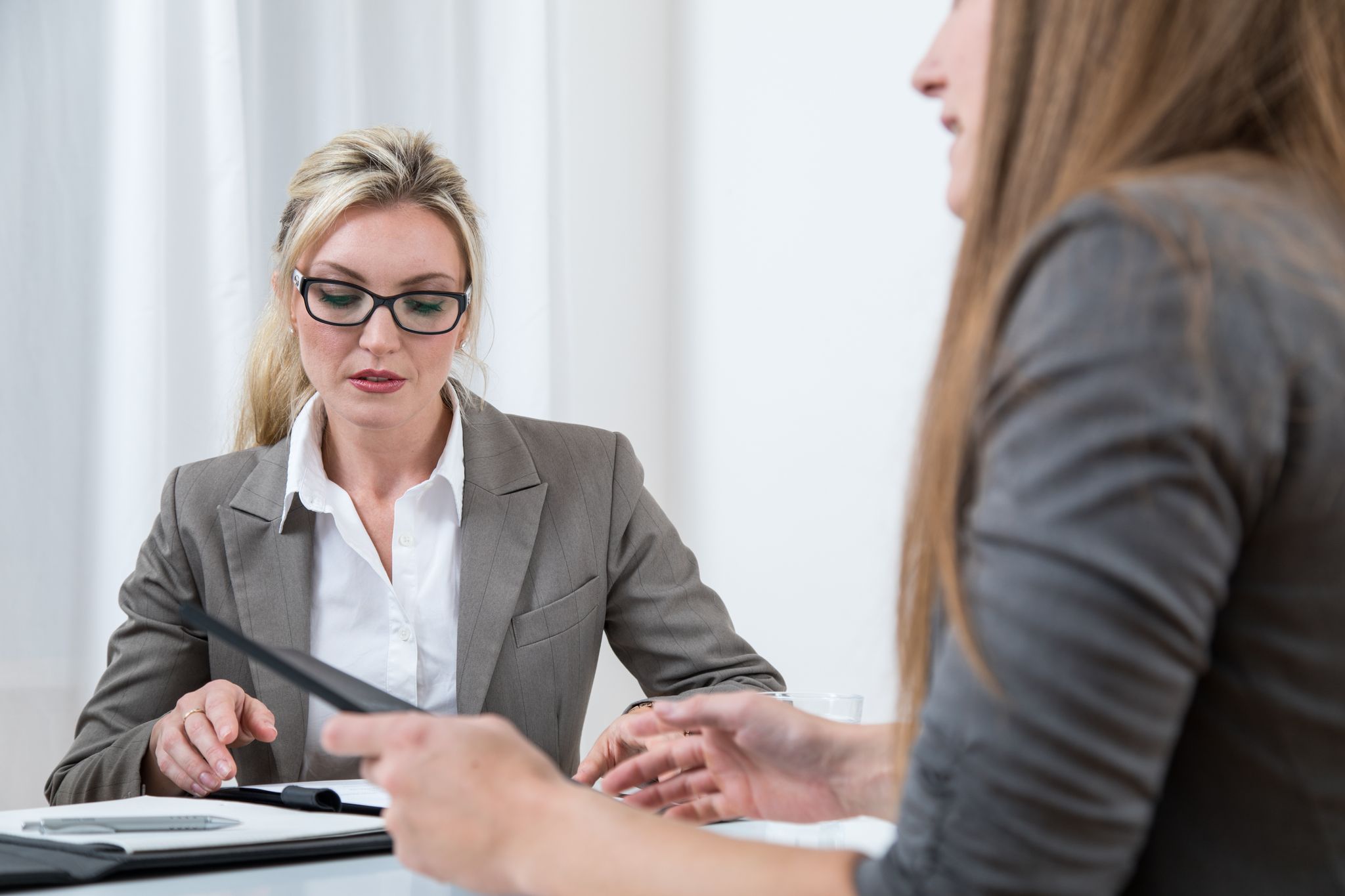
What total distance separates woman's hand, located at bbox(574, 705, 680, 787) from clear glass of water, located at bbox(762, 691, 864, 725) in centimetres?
14

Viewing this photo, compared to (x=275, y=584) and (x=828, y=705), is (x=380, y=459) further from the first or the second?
(x=828, y=705)

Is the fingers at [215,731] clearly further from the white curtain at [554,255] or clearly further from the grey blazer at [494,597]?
the white curtain at [554,255]

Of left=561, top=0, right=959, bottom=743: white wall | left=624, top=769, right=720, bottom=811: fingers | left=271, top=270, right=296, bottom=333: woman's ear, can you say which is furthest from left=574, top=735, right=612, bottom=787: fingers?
left=561, top=0, right=959, bottom=743: white wall

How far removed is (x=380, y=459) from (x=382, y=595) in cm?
23

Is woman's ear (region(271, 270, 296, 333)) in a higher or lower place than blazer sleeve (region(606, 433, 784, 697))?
higher

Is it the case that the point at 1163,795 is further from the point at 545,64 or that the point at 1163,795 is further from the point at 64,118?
the point at 545,64

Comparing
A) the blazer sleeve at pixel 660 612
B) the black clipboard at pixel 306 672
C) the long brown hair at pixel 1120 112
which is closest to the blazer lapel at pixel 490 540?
the blazer sleeve at pixel 660 612

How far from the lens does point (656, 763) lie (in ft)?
3.12

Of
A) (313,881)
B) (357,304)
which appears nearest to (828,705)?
(313,881)

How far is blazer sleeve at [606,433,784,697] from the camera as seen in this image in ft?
5.70

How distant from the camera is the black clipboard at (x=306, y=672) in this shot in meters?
0.64

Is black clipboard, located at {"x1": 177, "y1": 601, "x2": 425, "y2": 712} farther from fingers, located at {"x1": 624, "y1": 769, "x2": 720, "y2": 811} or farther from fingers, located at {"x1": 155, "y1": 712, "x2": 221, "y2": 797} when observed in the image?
fingers, located at {"x1": 155, "y1": 712, "x2": 221, "y2": 797}

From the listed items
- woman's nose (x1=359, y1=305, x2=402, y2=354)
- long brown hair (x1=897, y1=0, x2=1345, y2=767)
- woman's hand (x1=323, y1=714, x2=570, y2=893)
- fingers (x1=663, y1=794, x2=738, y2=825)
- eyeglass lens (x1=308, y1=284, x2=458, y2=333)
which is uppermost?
long brown hair (x1=897, y1=0, x2=1345, y2=767)

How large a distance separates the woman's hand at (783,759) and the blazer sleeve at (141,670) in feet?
2.73
